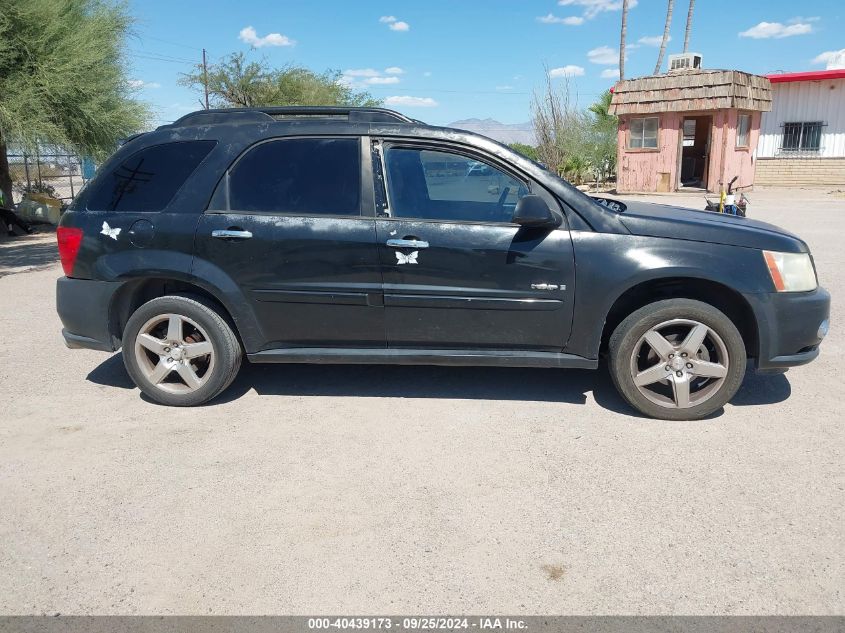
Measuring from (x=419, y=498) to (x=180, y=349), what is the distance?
211 centimetres

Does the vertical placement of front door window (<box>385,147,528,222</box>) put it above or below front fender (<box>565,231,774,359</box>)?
above

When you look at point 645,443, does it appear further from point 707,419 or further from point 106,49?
point 106,49

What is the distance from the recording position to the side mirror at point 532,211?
4027mm

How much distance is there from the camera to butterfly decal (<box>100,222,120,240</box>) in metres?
4.52

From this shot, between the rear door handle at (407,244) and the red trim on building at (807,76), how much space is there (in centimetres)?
2981

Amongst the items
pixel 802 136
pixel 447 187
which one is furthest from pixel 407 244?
pixel 802 136

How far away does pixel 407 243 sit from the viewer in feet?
13.8

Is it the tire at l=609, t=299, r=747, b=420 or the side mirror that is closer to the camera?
the side mirror

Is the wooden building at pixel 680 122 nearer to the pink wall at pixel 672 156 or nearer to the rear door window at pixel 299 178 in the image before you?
the pink wall at pixel 672 156

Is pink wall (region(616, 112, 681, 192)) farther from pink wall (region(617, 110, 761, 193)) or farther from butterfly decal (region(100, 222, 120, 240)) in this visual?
butterfly decal (region(100, 222, 120, 240))

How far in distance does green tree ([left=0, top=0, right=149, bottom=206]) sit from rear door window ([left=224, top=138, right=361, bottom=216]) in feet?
35.6

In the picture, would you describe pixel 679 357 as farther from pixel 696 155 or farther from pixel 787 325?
pixel 696 155

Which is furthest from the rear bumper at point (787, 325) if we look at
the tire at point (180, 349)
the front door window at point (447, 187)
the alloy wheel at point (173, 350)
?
the alloy wheel at point (173, 350)

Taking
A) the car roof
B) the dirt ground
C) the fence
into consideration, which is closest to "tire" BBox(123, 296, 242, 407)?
the dirt ground
